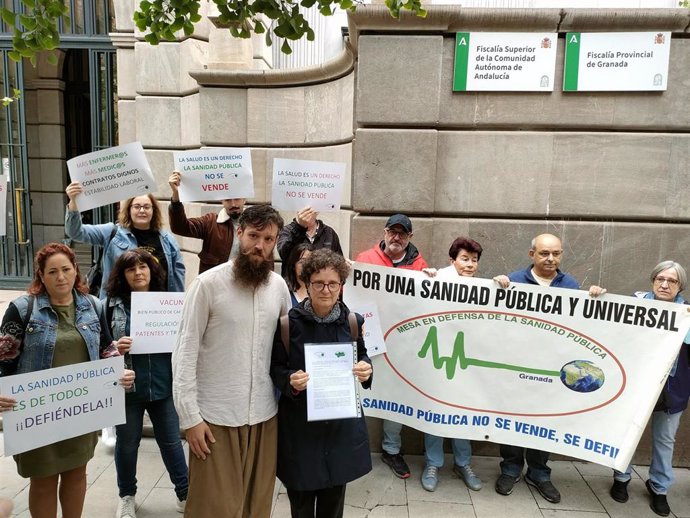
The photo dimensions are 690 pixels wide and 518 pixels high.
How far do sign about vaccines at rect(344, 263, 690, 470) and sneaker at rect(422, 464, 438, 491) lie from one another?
0.37 m

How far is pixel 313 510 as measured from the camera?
9.22 ft

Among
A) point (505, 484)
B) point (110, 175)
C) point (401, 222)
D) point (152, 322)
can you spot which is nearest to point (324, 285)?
point (152, 322)

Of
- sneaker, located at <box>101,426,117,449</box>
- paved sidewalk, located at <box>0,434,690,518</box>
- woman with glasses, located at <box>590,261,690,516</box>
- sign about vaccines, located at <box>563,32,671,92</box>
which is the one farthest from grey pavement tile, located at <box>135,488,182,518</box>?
sign about vaccines, located at <box>563,32,671,92</box>

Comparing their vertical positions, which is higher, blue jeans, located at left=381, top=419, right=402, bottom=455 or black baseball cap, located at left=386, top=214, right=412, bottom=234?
black baseball cap, located at left=386, top=214, right=412, bottom=234

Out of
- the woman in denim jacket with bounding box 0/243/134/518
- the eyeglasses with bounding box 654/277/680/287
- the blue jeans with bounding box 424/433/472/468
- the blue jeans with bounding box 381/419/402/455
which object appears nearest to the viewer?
the woman in denim jacket with bounding box 0/243/134/518

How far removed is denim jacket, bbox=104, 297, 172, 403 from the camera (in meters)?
3.19

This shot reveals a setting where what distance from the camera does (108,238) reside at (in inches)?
151

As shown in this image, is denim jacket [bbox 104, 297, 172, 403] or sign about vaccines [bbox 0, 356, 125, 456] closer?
sign about vaccines [bbox 0, 356, 125, 456]

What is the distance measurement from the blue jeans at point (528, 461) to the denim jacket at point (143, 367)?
2.61 m

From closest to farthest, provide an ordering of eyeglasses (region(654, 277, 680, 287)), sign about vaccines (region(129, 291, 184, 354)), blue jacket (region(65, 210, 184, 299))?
sign about vaccines (region(129, 291, 184, 354)), eyeglasses (region(654, 277, 680, 287)), blue jacket (region(65, 210, 184, 299))

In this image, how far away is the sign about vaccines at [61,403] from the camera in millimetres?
2557

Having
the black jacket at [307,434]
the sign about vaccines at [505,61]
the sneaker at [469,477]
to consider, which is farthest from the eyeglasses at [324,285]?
the sign about vaccines at [505,61]

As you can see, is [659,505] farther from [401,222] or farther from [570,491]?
[401,222]

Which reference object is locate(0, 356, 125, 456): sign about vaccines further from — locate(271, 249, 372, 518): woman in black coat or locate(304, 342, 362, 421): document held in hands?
locate(304, 342, 362, 421): document held in hands
